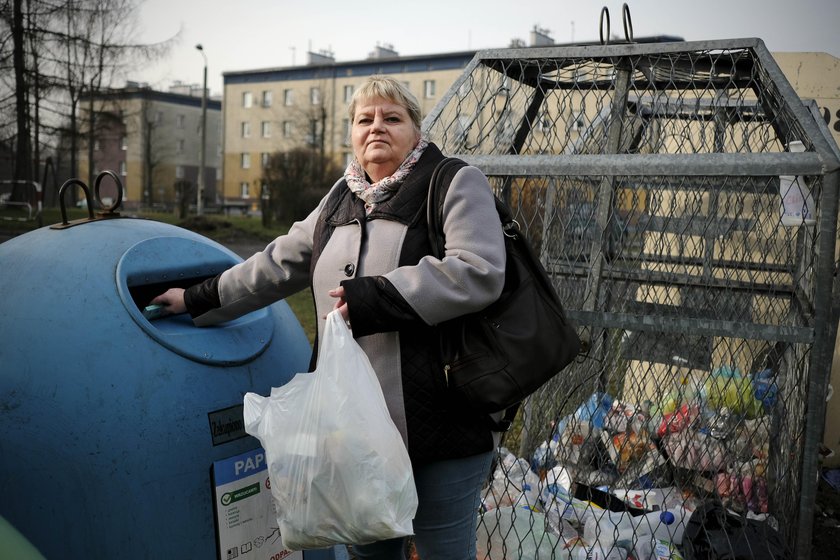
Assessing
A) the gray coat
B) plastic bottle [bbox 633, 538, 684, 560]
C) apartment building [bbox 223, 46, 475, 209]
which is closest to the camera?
the gray coat

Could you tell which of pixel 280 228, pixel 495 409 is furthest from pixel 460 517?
pixel 280 228

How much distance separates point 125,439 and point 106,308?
13.1 inches

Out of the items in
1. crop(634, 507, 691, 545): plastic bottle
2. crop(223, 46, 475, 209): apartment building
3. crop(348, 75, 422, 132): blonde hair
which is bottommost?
crop(634, 507, 691, 545): plastic bottle

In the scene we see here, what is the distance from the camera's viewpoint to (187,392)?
1.95 meters

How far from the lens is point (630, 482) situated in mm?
3756

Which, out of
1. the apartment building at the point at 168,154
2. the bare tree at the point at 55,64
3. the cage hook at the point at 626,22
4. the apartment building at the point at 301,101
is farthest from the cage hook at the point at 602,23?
the apartment building at the point at 168,154

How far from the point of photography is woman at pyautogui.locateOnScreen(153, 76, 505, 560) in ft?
6.10

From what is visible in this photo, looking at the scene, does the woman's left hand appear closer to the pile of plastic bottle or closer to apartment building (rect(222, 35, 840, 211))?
the pile of plastic bottle

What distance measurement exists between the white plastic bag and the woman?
119 millimetres

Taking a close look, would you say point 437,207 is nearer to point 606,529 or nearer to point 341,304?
point 341,304

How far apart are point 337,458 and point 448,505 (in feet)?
1.29

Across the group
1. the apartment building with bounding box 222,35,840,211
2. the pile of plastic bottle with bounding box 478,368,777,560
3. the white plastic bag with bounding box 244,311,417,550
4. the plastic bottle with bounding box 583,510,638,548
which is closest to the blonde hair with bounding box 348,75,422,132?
the white plastic bag with bounding box 244,311,417,550

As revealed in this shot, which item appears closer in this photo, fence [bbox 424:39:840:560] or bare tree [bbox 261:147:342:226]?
fence [bbox 424:39:840:560]

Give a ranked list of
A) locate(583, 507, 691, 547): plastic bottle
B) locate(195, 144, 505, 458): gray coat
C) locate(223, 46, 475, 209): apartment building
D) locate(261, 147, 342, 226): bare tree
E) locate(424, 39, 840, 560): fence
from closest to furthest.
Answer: locate(195, 144, 505, 458): gray coat → locate(424, 39, 840, 560): fence → locate(583, 507, 691, 547): plastic bottle → locate(261, 147, 342, 226): bare tree → locate(223, 46, 475, 209): apartment building
